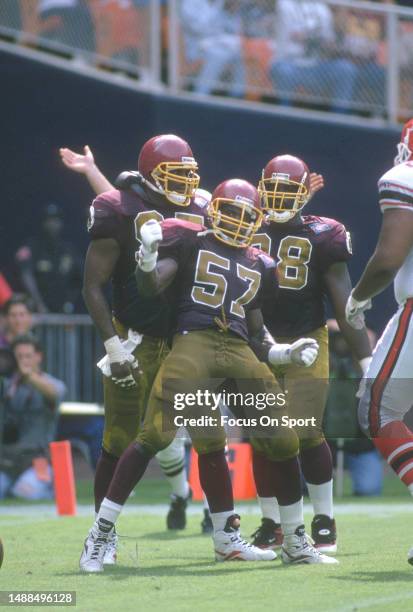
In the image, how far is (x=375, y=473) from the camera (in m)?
11.2

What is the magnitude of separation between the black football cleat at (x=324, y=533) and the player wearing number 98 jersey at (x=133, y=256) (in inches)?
40.6

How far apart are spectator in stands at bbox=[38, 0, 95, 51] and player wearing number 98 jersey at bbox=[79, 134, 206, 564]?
6340 millimetres

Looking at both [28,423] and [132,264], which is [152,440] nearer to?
[132,264]

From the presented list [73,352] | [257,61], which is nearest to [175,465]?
[73,352]

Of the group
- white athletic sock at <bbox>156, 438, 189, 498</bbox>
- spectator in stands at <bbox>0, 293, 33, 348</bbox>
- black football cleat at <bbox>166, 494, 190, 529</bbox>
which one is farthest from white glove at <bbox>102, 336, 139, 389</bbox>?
spectator in stands at <bbox>0, 293, 33, 348</bbox>

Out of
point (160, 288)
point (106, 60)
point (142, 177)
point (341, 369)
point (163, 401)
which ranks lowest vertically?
point (341, 369)

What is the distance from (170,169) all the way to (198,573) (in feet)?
6.35

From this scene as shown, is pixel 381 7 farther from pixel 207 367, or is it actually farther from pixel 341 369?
pixel 207 367

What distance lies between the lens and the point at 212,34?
1268 centimetres

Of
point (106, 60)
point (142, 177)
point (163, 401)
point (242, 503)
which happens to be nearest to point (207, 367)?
point (163, 401)

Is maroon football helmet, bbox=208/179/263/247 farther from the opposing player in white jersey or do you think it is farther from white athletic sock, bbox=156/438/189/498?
white athletic sock, bbox=156/438/189/498

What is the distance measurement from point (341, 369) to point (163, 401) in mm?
5590

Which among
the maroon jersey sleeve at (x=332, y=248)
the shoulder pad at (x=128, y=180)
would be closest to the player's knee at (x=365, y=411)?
the maroon jersey sleeve at (x=332, y=248)

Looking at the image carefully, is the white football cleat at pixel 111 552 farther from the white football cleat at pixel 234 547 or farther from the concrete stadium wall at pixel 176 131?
the concrete stadium wall at pixel 176 131
